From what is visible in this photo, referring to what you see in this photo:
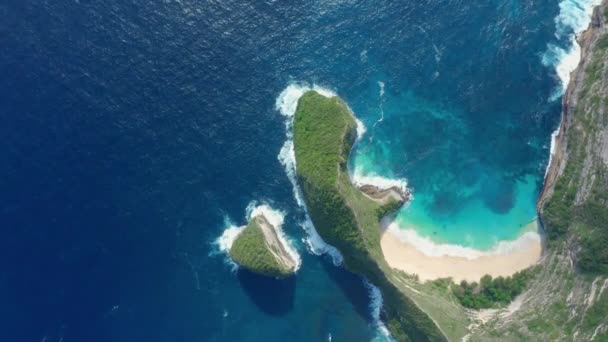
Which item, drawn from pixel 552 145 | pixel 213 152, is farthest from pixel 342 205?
pixel 552 145

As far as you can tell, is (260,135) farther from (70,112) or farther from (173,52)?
(70,112)

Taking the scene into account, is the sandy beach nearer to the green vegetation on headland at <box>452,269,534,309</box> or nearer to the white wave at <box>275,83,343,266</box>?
the green vegetation on headland at <box>452,269,534,309</box>

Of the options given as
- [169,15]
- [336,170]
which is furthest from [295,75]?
[169,15]

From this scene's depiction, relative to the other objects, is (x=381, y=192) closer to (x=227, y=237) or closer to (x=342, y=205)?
(x=342, y=205)

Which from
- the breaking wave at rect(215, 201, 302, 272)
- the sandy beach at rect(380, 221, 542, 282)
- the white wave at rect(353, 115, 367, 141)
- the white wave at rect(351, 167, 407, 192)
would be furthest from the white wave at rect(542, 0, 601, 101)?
the breaking wave at rect(215, 201, 302, 272)

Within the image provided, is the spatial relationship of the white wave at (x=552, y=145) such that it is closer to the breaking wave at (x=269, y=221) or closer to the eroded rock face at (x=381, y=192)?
the eroded rock face at (x=381, y=192)

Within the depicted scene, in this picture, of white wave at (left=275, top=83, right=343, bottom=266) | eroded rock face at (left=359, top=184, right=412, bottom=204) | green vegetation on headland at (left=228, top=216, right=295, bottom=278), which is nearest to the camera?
green vegetation on headland at (left=228, top=216, right=295, bottom=278)

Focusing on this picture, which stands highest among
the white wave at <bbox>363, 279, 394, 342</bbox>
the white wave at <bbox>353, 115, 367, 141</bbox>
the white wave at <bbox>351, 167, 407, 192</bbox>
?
the white wave at <bbox>353, 115, 367, 141</bbox>
